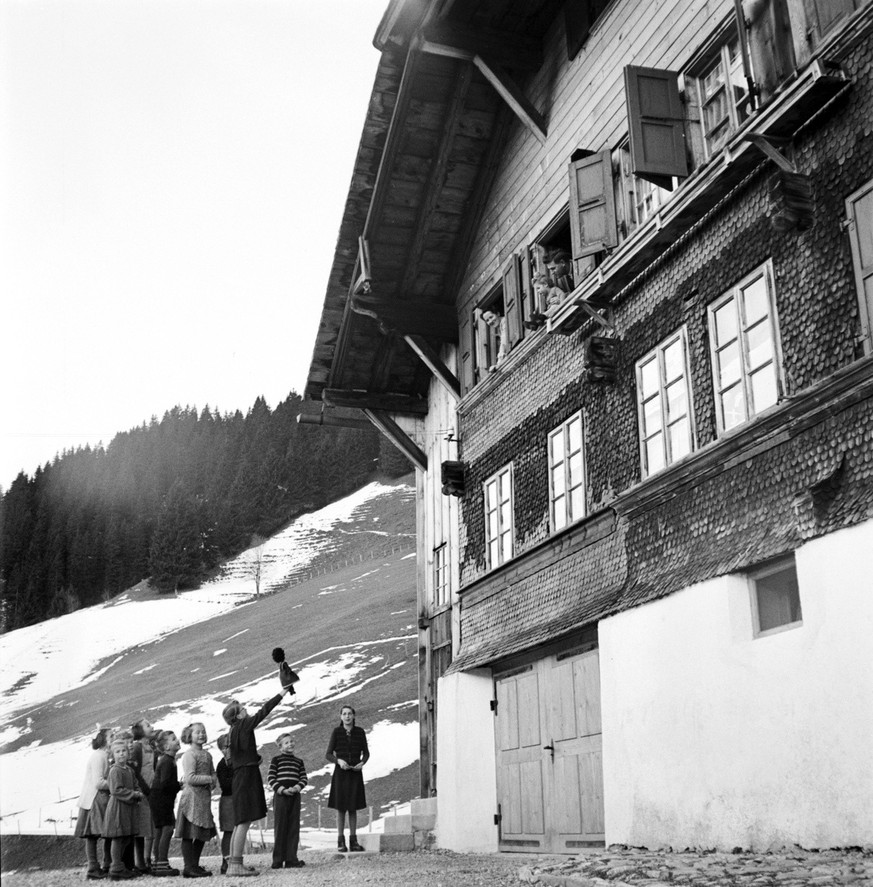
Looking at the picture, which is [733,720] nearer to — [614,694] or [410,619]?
[614,694]

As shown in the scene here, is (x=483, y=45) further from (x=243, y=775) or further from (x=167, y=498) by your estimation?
(x=167, y=498)

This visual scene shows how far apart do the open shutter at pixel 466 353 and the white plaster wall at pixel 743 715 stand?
22.1ft

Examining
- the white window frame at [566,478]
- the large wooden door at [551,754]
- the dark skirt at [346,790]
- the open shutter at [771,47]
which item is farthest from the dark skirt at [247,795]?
the open shutter at [771,47]

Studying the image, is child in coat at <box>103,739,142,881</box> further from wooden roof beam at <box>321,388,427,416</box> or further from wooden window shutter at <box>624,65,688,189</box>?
wooden roof beam at <box>321,388,427,416</box>

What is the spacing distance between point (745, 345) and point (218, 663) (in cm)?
5407

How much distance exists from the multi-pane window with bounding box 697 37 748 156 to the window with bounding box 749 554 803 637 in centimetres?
405

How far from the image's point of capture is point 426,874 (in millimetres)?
10211

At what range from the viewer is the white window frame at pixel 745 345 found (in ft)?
31.1

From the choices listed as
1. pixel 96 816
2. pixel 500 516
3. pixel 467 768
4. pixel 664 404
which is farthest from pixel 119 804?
pixel 664 404

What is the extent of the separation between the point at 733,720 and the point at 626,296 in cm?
504

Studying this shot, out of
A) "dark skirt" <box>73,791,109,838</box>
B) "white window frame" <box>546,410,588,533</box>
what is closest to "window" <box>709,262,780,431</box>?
"white window frame" <box>546,410,588,533</box>

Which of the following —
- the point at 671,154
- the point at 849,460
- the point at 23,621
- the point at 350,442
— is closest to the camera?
the point at 849,460

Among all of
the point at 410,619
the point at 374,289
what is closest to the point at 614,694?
the point at 374,289

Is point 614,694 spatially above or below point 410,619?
below
